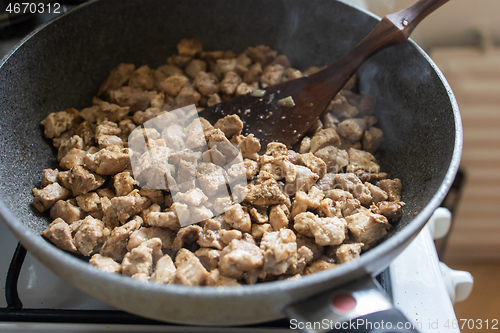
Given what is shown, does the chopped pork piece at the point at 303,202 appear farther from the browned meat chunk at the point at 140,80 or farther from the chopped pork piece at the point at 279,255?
the browned meat chunk at the point at 140,80

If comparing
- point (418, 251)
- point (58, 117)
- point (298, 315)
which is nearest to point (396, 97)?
point (418, 251)

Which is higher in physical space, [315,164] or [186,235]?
[315,164]

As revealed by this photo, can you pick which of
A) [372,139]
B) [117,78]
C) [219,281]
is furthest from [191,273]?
[117,78]

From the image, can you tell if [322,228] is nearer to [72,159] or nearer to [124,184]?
[124,184]

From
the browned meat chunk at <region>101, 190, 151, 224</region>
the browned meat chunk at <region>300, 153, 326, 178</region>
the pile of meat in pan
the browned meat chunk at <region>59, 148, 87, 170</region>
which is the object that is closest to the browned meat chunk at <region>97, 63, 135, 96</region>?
the pile of meat in pan

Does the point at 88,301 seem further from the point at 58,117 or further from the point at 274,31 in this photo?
the point at 274,31

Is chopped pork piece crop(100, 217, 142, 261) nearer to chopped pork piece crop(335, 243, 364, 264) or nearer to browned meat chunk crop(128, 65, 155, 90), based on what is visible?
chopped pork piece crop(335, 243, 364, 264)
